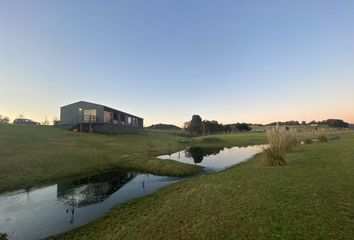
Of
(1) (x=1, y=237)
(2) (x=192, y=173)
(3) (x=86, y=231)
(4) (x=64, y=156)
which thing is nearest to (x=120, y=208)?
(3) (x=86, y=231)

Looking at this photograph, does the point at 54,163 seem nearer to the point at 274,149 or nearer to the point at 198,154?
the point at 274,149

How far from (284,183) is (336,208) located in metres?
3.16

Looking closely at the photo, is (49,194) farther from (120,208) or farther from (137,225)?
(137,225)

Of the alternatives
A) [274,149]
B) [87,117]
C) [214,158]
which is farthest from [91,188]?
[87,117]

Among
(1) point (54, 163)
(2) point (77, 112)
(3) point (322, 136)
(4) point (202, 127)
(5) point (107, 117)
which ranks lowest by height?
(1) point (54, 163)

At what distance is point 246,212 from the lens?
7125 mm

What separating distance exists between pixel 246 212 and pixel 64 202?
941 centimetres

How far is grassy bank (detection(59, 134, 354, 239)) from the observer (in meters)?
5.85

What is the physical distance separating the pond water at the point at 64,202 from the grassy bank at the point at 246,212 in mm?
1371

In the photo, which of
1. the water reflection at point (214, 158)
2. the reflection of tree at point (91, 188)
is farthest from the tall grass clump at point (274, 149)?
the reflection of tree at point (91, 188)

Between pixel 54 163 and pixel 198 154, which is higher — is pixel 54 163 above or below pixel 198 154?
above

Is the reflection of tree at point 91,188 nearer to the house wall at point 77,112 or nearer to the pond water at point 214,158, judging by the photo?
the pond water at point 214,158

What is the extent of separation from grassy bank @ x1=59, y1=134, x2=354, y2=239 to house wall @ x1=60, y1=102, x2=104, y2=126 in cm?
3712

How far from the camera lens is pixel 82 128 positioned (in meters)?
43.5
